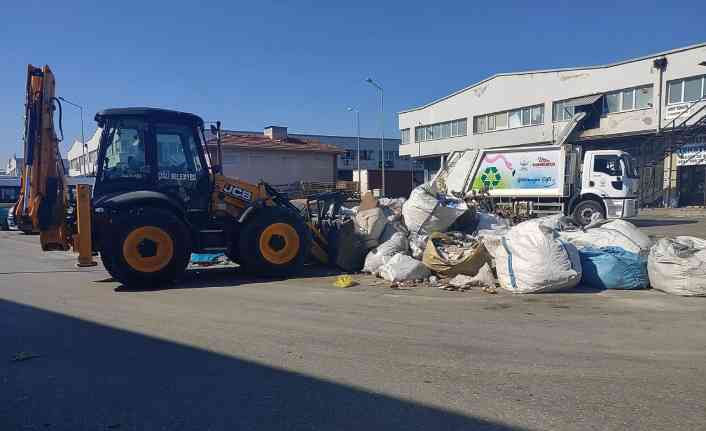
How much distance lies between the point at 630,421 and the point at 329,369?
2085 millimetres

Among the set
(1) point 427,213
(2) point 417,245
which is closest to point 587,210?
(1) point 427,213

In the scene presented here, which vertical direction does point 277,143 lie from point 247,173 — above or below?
above

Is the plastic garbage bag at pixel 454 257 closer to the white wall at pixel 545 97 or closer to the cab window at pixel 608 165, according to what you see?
the cab window at pixel 608 165

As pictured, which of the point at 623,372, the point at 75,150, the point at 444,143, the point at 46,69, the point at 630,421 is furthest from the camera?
the point at 75,150

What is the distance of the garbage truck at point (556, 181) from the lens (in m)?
15.5

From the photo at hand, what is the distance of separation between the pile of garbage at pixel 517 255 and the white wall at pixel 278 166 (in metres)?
21.6

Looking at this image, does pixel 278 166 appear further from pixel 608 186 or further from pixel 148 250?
pixel 148 250

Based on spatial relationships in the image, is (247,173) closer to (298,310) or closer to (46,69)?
(46,69)

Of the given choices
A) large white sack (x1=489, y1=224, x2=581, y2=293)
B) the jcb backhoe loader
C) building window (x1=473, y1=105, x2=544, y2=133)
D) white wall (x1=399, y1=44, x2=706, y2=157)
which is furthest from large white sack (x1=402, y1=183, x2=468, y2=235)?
building window (x1=473, y1=105, x2=544, y2=133)

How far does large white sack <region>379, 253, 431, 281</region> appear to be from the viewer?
7.48m

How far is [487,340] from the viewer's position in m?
4.64

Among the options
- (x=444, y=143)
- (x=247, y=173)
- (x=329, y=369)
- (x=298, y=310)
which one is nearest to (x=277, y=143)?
(x=247, y=173)

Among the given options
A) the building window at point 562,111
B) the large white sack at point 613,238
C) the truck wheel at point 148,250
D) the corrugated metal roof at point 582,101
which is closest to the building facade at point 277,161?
the building window at point 562,111

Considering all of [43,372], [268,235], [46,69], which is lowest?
[43,372]
